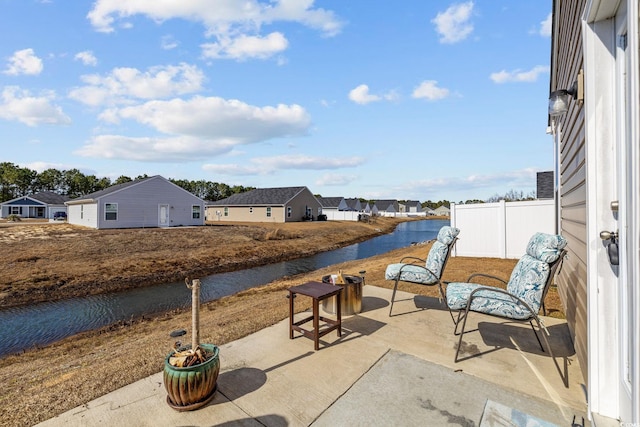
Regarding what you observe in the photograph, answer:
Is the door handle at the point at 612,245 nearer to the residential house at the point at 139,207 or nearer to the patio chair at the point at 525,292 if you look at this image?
the patio chair at the point at 525,292

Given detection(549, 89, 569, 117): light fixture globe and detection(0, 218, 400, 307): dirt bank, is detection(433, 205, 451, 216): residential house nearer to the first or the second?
detection(0, 218, 400, 307): dirt bank

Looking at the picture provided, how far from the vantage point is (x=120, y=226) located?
21531 mm

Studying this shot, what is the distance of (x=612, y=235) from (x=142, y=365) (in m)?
4.23

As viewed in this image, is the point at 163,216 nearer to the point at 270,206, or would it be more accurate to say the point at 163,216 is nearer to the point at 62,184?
the point at 270,206

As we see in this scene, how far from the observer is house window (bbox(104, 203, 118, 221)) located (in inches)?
819

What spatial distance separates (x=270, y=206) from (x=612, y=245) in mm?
33533

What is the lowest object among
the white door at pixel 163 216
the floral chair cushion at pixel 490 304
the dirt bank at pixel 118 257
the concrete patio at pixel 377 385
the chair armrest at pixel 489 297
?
the dirt bank at pixel 118 257

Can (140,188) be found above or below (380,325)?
above

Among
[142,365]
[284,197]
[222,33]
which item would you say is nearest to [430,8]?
[222,33]

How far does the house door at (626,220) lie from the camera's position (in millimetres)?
1407

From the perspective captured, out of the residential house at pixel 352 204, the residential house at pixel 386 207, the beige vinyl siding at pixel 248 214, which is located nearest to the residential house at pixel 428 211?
the residential house at pixel 386 207

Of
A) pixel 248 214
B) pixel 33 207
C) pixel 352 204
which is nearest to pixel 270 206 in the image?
pixel 248 214

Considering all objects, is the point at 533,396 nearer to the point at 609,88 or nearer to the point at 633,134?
the point at 633,134

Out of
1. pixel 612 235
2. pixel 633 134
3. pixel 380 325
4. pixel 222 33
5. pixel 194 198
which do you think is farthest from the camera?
pixel 194 198
